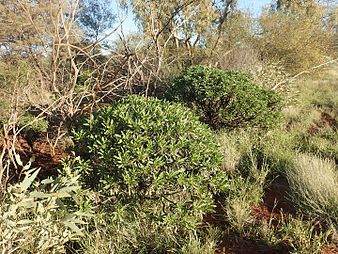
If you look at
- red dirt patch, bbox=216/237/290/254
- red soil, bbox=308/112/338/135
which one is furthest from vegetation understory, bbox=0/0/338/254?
red soil, bbox=308/112/338/135

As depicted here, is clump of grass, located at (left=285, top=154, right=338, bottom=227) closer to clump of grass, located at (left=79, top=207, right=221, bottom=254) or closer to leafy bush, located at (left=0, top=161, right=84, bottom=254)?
clump of grass, located at (left=79, top=207, right=221, bottom=254)

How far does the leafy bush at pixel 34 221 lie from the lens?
81.6 inches

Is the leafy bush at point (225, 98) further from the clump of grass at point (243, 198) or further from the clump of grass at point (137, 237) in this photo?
the clump of grass at point (137, 237)

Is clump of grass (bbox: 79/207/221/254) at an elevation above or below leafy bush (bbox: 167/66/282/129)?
below

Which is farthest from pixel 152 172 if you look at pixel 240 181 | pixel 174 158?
pixel 240 181

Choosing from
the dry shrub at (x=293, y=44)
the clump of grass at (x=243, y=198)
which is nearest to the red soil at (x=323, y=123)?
the dry shrub at (x=293, y=44)

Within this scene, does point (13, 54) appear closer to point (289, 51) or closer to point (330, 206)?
point (289, 51)

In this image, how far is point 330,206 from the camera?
3.27 meters

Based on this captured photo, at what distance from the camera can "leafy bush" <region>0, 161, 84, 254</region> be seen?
2072 millimetres

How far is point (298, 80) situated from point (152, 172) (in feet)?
32.3

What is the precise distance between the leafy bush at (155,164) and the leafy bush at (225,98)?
6.87 ft

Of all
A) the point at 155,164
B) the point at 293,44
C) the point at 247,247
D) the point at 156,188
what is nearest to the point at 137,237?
the point at 156,188

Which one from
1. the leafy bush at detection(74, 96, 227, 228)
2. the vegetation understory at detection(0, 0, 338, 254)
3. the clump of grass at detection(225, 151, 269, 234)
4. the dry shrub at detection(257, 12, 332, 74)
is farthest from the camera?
the dry shrub at detection(257, 12, 332, 74)

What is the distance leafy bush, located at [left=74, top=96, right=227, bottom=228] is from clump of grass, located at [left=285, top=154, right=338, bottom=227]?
956mm
